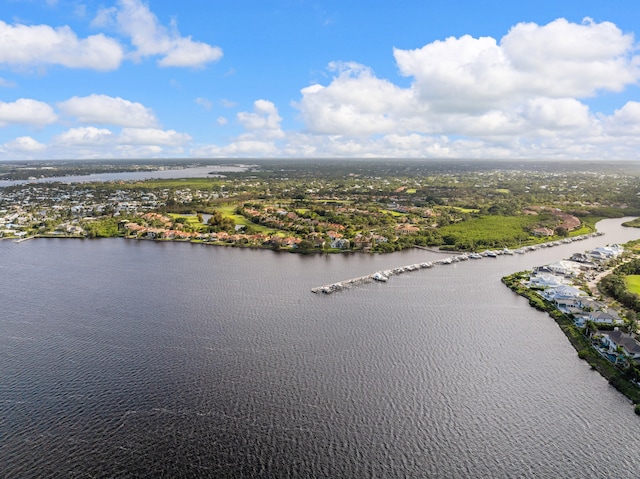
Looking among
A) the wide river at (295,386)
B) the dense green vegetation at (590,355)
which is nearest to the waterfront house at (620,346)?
the dense green vegetation at (590,355)

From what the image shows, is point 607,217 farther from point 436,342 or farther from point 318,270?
point 436,342

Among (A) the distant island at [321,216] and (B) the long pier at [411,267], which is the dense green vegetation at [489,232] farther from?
(B) the long pier at [411,267]

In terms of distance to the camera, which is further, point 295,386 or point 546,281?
point 546,281

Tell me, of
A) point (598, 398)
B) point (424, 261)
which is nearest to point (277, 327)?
point (598, 398)

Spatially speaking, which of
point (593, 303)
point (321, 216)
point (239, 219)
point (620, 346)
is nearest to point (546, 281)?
point (593, 303)

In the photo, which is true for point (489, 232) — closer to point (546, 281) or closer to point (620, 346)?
point (546, 281)
